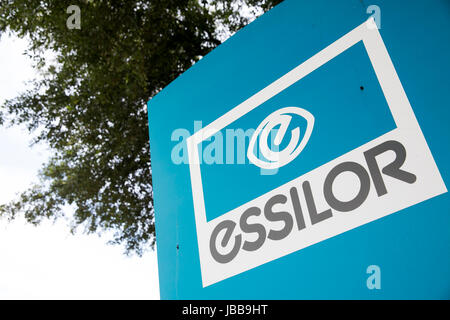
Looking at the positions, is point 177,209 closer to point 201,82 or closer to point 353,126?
point 201,82

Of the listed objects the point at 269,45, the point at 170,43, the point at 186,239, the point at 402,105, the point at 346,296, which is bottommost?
the point at 346,296

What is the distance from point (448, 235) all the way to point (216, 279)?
0.99 metres

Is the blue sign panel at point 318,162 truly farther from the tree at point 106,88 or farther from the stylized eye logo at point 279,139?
the tree at point 106,88

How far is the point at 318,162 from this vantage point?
1.49 metres

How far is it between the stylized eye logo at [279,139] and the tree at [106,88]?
3575 mm

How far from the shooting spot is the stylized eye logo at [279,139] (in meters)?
1.55

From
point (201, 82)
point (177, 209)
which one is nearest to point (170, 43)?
point (201, 82)

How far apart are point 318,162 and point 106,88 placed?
4597 millimetres

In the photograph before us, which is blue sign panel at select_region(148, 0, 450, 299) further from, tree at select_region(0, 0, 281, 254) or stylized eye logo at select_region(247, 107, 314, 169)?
tree at select_region(0, 0, 281, 254)

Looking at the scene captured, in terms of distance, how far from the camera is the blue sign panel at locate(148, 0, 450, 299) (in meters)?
1.26

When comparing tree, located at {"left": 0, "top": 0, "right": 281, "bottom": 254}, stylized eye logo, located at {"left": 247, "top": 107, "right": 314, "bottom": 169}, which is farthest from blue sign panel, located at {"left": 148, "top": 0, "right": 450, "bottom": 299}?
tree, located at {"left": 0, "top": 0, "right": 281, "bottom": 254}

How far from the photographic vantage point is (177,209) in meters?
1.98

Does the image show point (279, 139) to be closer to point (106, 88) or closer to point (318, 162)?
point (318, 162)

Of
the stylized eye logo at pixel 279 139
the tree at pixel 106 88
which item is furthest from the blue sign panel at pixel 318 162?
the tree at pixel 106 88
